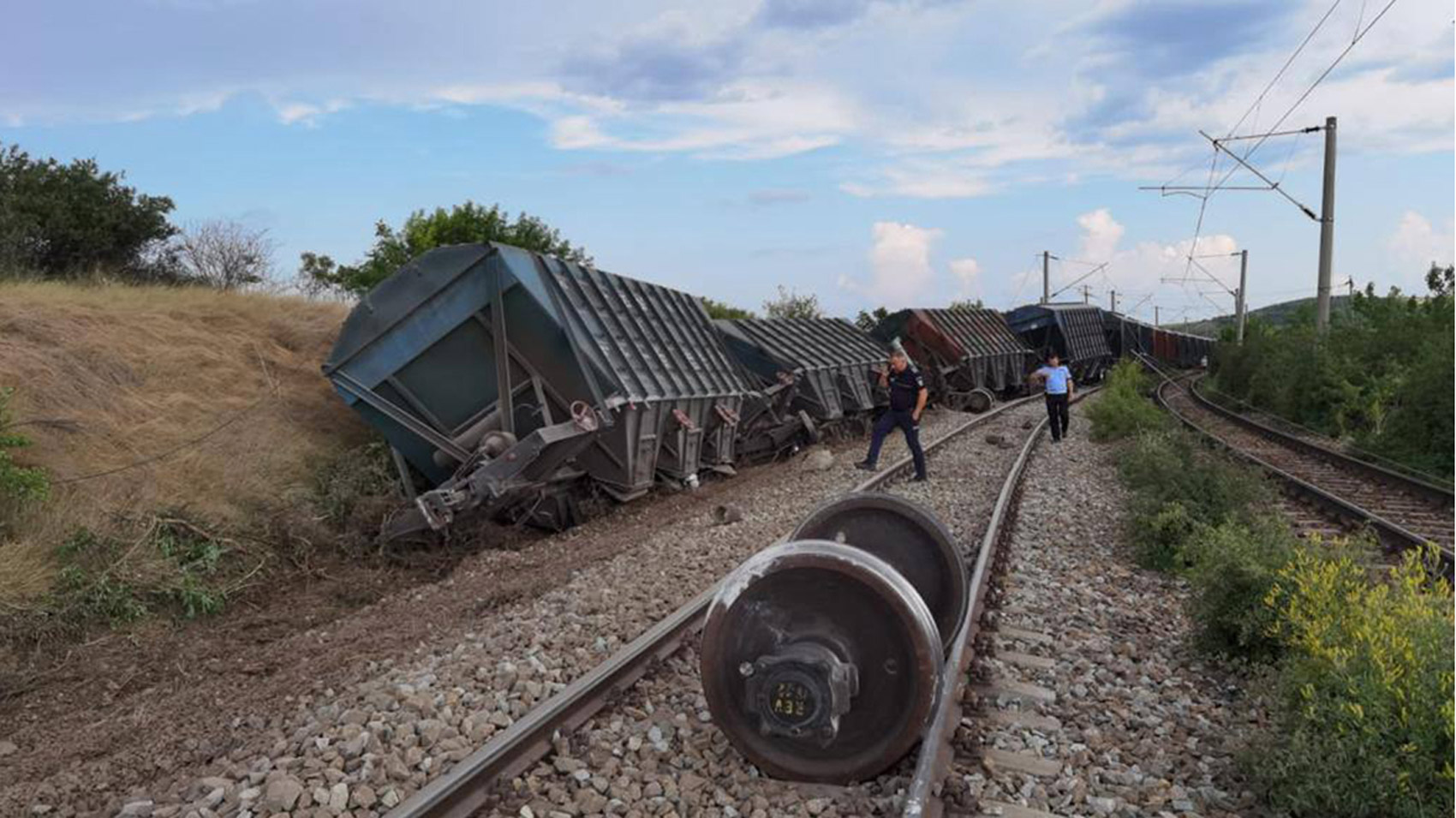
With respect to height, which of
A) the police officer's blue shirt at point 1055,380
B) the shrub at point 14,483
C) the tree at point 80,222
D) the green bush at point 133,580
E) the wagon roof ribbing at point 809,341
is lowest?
the green bush at point 133,580

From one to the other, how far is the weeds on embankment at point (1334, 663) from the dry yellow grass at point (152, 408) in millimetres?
7709

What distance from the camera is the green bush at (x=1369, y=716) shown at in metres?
3.63

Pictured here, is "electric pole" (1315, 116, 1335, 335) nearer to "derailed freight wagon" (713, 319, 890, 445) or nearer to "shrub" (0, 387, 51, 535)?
"derailed freight wagon" (713, 319, 890, 445)

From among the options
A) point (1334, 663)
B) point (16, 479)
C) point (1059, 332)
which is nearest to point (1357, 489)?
point (1334, 663)

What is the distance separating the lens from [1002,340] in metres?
33.9

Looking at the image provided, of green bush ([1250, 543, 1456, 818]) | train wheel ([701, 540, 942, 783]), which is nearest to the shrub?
train wheel ([701, 540, 942, 783])

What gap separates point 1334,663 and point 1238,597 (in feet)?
5.44

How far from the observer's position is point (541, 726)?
4.43m

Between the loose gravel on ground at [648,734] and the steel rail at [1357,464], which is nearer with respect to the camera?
the loose gravel on ground at [648,734]

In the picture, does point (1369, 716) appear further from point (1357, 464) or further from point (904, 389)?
point (1357, 464)

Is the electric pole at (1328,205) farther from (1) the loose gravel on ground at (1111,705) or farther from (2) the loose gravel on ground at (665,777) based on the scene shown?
(2) the loose gravel on ground at (665,777)

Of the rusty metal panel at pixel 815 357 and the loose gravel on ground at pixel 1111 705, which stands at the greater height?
the rusty metal panel at pixel 815 357

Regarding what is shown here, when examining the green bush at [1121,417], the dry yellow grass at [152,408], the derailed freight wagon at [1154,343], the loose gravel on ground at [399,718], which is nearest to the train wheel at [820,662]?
the loose gravel on ground at [399,718]

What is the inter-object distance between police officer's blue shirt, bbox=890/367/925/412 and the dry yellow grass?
269 inches
